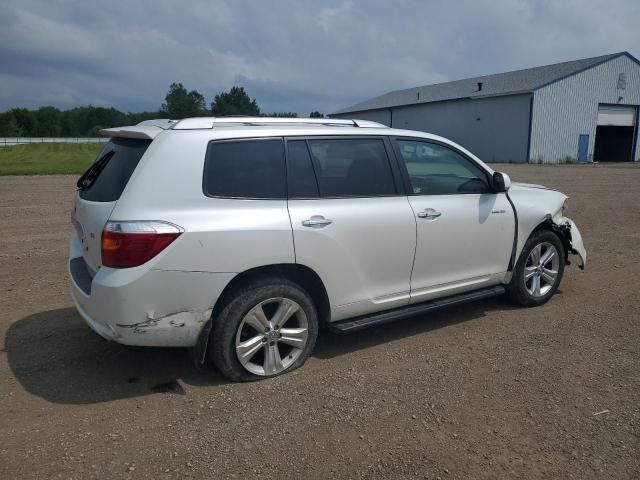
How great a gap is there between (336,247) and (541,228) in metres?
2.62

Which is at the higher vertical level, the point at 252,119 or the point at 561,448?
the point at 252,119

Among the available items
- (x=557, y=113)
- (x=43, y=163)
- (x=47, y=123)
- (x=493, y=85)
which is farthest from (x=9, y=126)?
(x=557, y=113)

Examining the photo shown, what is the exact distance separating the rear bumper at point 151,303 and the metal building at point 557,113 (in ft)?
125

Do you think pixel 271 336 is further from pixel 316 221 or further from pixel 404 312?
pixel 404 312

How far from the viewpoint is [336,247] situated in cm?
392

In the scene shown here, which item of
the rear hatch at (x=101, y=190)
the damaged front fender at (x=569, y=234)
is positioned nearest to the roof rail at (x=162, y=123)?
the rear hatch at (x=101, y=190)

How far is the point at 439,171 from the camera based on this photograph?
4.93m

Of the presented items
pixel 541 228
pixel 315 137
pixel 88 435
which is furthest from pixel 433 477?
pixel 541 228

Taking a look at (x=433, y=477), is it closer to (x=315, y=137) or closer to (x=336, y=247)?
(x=336, y=247)

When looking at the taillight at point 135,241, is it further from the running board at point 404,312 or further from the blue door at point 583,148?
the blue door at point 583,148

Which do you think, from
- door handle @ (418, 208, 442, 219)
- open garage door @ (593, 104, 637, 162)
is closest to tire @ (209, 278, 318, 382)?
door handle @ (418, 208, 442, 219)

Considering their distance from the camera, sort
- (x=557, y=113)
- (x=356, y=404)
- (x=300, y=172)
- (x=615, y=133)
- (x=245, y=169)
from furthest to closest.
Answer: (x=615, y=133), (x=557, y=113), (x=300, y=172), (x=245, y=169), (x=356, y=404)

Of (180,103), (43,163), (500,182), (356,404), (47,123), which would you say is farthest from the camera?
(47,123)

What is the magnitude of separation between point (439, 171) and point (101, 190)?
9.62 ft
